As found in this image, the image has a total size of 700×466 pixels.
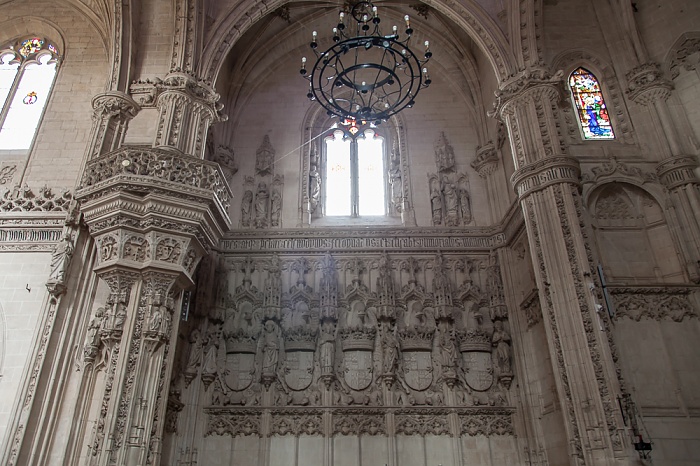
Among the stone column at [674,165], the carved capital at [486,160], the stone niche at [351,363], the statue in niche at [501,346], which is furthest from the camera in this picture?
the carved capital at [486,160]

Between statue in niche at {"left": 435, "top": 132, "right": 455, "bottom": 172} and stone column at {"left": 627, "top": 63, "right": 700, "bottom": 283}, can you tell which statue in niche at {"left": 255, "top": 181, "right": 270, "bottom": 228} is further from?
stone column at {"left": 627, "top": 63, "right": 700, "bottom": 283}

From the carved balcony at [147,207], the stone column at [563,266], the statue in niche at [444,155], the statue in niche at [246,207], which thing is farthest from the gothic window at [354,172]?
the carved balcony at [147,207]

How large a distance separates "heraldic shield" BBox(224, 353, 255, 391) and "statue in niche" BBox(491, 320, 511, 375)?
6074 mm

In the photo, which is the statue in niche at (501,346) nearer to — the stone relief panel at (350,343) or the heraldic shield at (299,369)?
the stone relief panel at (350,343)

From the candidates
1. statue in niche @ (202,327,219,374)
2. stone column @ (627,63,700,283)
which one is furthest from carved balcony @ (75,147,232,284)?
stone column @ (627,63,700,283)

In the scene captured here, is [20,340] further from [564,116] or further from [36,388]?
[564,116]

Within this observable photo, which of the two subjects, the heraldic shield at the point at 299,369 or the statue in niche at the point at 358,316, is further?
the statue in niche at the point at 358,316

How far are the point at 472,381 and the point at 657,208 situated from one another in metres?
5.81

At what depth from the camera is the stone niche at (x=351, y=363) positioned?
42.5 ft

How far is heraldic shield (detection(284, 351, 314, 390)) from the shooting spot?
13.6 meters

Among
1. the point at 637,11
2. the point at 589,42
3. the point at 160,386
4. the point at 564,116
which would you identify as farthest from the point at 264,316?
the point at 637,11

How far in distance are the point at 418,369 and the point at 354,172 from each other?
6.26m

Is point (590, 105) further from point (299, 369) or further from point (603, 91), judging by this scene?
point (299, 369)

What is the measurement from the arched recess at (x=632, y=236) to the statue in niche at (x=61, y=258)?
1089cm
